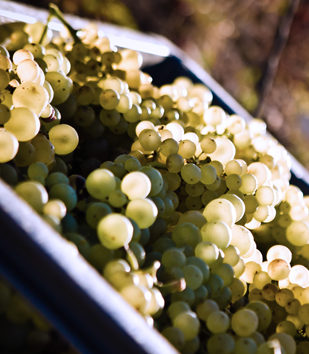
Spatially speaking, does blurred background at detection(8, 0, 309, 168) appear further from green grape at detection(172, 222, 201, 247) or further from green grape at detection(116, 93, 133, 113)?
green grape at detection(172, 222, 201, 247)

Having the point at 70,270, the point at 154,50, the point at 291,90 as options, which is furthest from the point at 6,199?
the point at 291,90

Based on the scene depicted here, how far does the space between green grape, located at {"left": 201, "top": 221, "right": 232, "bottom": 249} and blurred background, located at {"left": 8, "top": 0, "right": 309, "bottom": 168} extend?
2.20m

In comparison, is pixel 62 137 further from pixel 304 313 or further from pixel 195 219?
pixel 304 313

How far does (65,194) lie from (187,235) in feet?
0.45

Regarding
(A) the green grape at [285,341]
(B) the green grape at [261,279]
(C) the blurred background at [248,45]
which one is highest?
(A) the green grape at [285,341]

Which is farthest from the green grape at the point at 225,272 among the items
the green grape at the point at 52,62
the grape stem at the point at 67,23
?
the grape stem at the point at 67,23

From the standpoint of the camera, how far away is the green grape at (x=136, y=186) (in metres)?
0.42

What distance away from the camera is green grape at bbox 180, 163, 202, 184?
1.72ft

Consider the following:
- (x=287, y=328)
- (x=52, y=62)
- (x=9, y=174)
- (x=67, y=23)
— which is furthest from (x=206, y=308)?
(x=67, y=23)

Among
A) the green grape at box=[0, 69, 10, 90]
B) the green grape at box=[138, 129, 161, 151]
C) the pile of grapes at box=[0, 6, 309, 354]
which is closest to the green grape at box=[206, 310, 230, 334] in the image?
the pile of grapes at box=[0, 6, 309, 354]

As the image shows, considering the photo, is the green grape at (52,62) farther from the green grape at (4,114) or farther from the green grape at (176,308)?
the green grape at (176,308)

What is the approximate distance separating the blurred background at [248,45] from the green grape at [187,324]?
2299 mm

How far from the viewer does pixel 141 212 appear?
16.1 inches

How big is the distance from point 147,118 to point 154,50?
0.43m
